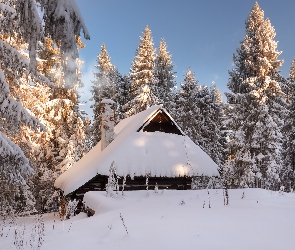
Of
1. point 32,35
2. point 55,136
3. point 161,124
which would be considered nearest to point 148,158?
point 161,124

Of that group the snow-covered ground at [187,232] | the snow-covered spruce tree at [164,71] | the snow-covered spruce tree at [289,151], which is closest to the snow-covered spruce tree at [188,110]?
the snow-covered spruce tree at [164,71]

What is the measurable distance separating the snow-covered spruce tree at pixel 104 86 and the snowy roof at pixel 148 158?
13.6 meters

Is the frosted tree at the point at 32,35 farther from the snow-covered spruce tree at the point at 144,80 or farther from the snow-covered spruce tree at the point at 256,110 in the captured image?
the snow-covered spruce tree at the point at 144,80

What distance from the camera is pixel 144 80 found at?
85.5ft

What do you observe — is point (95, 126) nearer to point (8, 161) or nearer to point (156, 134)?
point (156, 134)

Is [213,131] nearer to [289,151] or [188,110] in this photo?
[188,110]

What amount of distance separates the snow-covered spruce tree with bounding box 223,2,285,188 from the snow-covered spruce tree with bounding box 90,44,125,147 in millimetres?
12819

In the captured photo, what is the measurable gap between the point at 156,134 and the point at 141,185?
3002mm

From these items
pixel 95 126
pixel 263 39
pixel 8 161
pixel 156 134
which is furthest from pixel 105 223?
pixel 95 126

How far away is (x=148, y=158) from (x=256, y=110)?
10268 millimetres

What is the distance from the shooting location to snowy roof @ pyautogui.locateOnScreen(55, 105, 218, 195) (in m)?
12.6

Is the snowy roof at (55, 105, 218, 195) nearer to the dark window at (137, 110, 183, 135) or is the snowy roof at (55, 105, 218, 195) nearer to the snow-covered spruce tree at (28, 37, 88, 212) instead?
the dark window at (137, 110, 183, 135)

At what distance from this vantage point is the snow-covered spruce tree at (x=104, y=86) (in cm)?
2902

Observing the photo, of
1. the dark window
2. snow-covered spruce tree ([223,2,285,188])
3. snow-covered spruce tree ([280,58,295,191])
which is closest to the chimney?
the dark window
